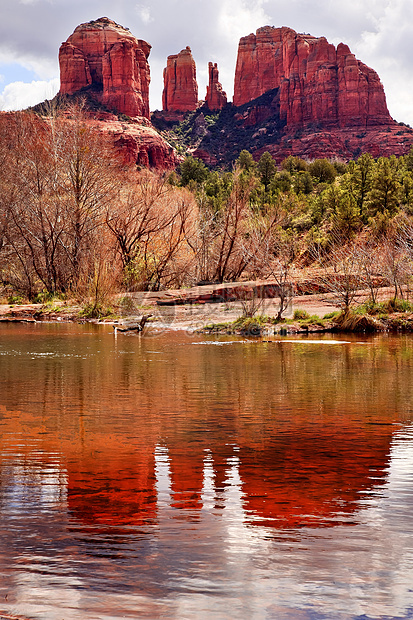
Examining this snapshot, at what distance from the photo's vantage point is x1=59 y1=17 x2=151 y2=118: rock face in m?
140

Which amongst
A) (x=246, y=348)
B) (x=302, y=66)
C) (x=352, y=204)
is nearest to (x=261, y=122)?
(x=302, y=66)

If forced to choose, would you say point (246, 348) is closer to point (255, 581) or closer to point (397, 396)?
point (397, 396)

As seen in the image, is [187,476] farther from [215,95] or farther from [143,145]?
[215,95]

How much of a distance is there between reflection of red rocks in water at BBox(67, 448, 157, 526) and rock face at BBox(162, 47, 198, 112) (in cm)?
17154

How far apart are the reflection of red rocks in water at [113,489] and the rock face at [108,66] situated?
139433 mm

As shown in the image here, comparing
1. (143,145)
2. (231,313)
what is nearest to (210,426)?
(231,313)

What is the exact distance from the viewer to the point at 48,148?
34250 mm

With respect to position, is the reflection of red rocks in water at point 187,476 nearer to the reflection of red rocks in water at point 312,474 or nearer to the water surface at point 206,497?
the water surface at point 206,497

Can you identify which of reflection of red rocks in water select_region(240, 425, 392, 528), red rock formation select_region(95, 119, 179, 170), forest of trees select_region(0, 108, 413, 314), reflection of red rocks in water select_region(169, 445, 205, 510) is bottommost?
reflection of red rocks in water select_region(240, 425, 392, 528)

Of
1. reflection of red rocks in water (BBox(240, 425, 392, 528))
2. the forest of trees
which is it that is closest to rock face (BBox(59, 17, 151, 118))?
the forest of trees

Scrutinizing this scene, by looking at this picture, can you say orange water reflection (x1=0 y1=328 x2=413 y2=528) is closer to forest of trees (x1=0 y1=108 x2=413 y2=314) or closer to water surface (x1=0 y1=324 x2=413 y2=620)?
water surface (x1=0 y1=324 x2=413 y2=620)

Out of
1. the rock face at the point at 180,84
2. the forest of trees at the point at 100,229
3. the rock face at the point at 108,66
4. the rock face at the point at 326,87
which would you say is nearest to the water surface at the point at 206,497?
the forest of trees at the point at 100,229

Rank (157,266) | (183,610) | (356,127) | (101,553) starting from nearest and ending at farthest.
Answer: (183,610) → (101,553) → (157,266) → (356,127)

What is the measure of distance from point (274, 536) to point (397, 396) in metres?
6.18
